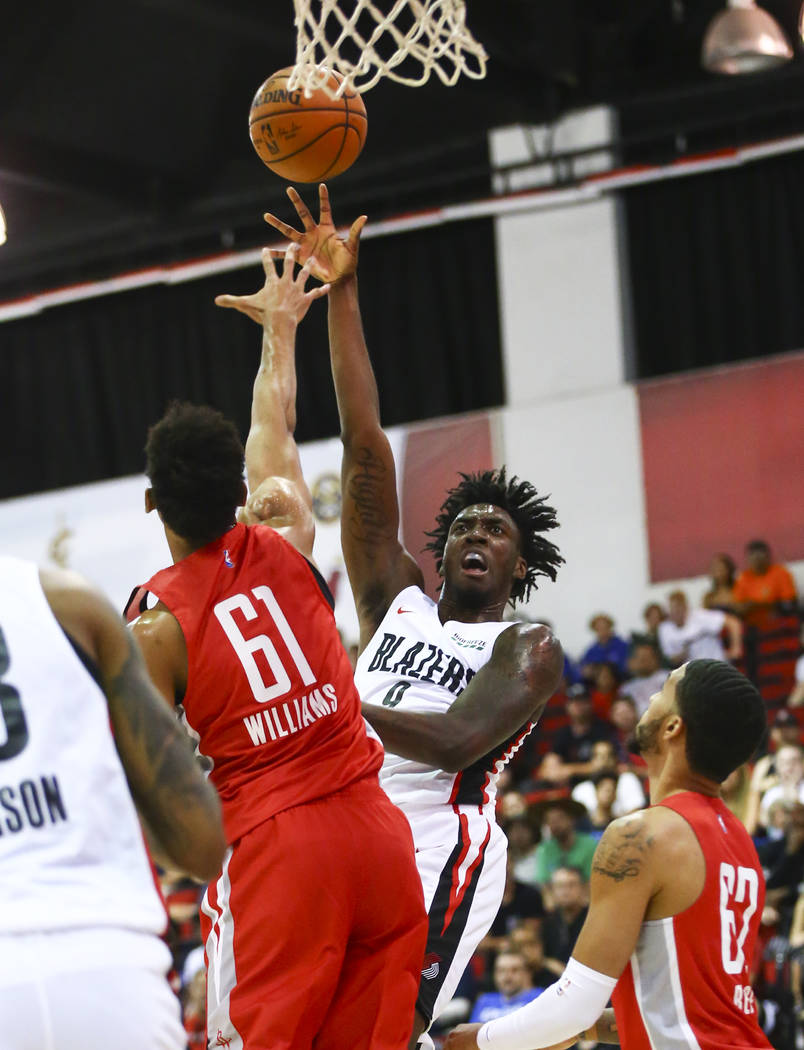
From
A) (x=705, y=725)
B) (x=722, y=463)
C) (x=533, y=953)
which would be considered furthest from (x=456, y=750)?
(x=722, y=463)

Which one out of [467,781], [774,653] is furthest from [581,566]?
A: [467,781]

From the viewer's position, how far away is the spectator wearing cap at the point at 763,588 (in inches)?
542

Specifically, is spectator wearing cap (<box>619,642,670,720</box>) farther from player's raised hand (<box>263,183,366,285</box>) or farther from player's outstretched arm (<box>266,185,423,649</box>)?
player's raised hand (<box>263,183,366,285</box>)

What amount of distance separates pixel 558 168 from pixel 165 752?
14.3m

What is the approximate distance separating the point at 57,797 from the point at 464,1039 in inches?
77.1

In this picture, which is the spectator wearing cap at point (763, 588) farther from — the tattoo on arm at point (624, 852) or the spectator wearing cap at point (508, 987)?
the tattoo on arm at point (624, 852)

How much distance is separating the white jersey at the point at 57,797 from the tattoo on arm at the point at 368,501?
2551 millimetres

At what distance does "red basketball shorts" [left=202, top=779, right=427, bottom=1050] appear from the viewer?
11.0 ft

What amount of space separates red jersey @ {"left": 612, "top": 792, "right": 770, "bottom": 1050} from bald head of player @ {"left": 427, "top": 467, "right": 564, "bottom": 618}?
1197mm

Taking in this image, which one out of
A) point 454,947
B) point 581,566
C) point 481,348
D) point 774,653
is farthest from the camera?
point 481,348

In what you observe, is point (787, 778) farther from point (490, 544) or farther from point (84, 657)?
point (84, 657)

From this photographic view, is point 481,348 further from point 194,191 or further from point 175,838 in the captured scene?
point 175,838

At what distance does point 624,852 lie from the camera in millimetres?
3549

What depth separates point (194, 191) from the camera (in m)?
17.6
